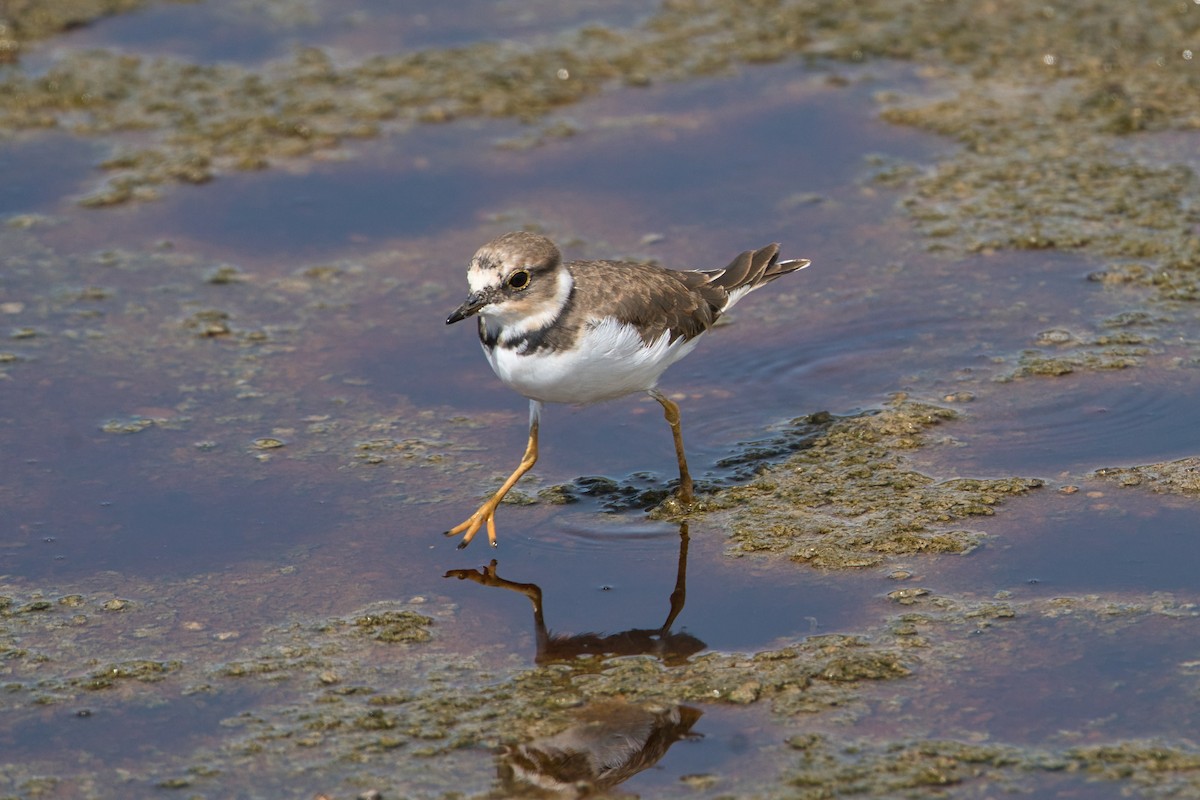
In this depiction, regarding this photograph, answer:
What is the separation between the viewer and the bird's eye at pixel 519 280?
Answer: 6141mm

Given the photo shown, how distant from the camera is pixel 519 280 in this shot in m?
6.16

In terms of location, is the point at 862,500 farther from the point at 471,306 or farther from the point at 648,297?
the point at 471,306

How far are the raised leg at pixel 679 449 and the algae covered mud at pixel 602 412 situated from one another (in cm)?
13

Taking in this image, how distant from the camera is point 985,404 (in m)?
7.29

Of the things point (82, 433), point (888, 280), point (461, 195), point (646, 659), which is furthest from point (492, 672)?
point (461, 195)

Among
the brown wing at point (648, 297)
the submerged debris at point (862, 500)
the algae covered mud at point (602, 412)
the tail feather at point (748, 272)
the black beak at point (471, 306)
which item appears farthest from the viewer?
the tail feather at point (748, 272)

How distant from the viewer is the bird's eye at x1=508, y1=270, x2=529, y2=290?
20.1ft

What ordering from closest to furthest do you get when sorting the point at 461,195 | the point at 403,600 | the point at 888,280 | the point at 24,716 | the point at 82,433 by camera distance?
1. the point at 24,716
2. the point at 403,600
3. the point at 82,433
4. the point at 888,280
5. the point at 461,195

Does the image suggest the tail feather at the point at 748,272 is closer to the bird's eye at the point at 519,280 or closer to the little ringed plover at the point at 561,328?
the little ringed plover at the point at 561,328

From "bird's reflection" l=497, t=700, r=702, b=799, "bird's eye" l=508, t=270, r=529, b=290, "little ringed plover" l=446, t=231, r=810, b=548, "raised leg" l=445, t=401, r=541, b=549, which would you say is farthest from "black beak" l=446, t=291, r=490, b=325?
"bird's reflection" l=497, t=700, r=702, b=799

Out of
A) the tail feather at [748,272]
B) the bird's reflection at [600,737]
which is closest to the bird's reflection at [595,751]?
the bird's reflection at [600,737]

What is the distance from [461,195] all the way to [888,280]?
2.93m

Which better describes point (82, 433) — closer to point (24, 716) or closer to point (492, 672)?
point (24, 716)

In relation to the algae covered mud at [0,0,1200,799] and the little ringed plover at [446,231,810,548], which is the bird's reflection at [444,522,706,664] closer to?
the algae covered mud at [0,0,1200,799]
